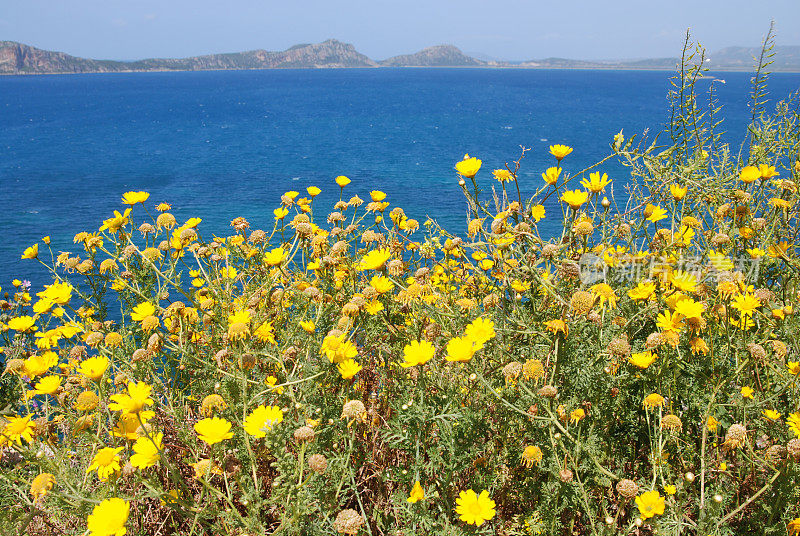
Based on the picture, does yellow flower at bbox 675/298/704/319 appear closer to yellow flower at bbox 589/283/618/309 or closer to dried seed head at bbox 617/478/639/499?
yellow flower at bbox 589/283/618/309

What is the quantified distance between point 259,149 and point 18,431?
1645 inches

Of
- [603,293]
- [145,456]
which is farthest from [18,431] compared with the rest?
[603,293]

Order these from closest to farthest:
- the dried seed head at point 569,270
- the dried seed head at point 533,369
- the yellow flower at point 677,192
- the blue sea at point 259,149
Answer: the dried seed head at point 533,369
the dried seed head at point 569,270
the yellow flower at point 677,192
the blue sea at point 259,149

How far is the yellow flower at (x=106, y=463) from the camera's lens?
1971 mm

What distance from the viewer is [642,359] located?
1.94 metres

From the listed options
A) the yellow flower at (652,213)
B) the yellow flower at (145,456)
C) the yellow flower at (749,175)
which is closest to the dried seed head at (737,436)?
the yellow flower at (652,213)

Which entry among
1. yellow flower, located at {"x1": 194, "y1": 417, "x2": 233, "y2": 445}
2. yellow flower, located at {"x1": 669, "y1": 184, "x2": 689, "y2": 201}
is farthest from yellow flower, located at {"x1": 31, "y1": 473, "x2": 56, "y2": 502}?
yellow flower, located at {"x1": 669, "y1": 184, "x2": 689, "y2": 201}

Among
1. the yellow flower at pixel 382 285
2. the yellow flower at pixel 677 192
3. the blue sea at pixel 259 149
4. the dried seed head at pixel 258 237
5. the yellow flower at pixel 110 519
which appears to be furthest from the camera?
the blue sea at pixel 259 149

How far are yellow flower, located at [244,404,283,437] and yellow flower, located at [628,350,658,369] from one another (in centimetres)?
141

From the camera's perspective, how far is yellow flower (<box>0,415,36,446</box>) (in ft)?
6.57

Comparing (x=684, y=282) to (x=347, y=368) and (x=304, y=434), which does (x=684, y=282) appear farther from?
(x=304, y=434)

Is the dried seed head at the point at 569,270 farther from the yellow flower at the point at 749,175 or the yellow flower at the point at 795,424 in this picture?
the yellow flower at the point at 749,175

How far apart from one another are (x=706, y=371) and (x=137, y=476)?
248 centimetres

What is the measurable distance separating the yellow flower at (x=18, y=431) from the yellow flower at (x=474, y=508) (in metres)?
1.84
